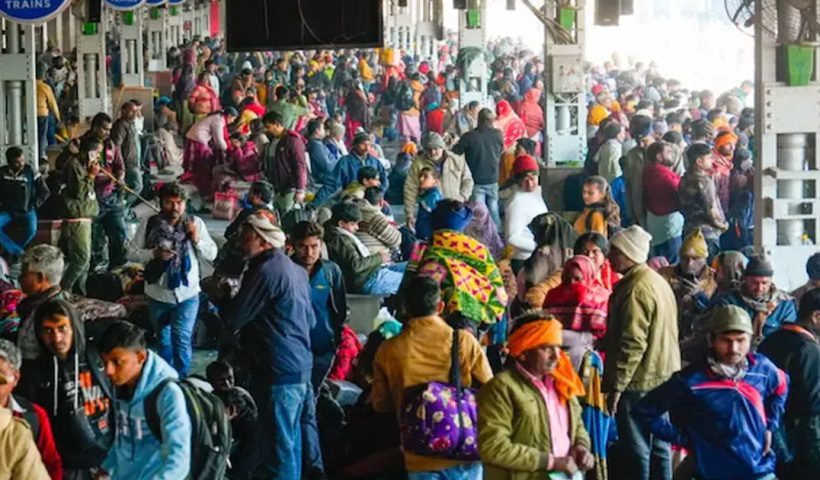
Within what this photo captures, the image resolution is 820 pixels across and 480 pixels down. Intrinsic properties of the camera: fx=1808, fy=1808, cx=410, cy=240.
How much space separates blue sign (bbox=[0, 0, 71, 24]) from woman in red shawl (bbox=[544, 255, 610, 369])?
795cm

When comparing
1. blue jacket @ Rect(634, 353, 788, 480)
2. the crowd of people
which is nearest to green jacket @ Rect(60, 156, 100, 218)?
the crowd of people

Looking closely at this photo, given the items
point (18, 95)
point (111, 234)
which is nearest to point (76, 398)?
point (111, 234)

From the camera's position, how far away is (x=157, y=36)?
48.6 m

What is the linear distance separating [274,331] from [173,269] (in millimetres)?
2334

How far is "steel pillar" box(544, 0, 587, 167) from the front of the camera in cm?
2125

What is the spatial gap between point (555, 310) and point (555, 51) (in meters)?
11.6

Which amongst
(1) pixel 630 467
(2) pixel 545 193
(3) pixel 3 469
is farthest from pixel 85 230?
(3) pixel 3 469

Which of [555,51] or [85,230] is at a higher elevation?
[555,51]

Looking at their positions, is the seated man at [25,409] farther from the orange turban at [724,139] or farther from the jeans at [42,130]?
the jeans at [42,130]

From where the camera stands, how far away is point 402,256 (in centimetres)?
1499

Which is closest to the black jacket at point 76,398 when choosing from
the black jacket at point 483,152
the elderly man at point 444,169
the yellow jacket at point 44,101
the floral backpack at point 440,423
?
the floral backpack at point 440,423

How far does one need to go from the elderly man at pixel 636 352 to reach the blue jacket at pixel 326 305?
1.73 m

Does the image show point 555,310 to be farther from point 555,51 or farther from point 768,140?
point 555,51

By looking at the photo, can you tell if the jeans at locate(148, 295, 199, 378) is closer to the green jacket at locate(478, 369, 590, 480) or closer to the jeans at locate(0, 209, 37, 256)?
the jeans at locate(0, 209, 37, 256)
